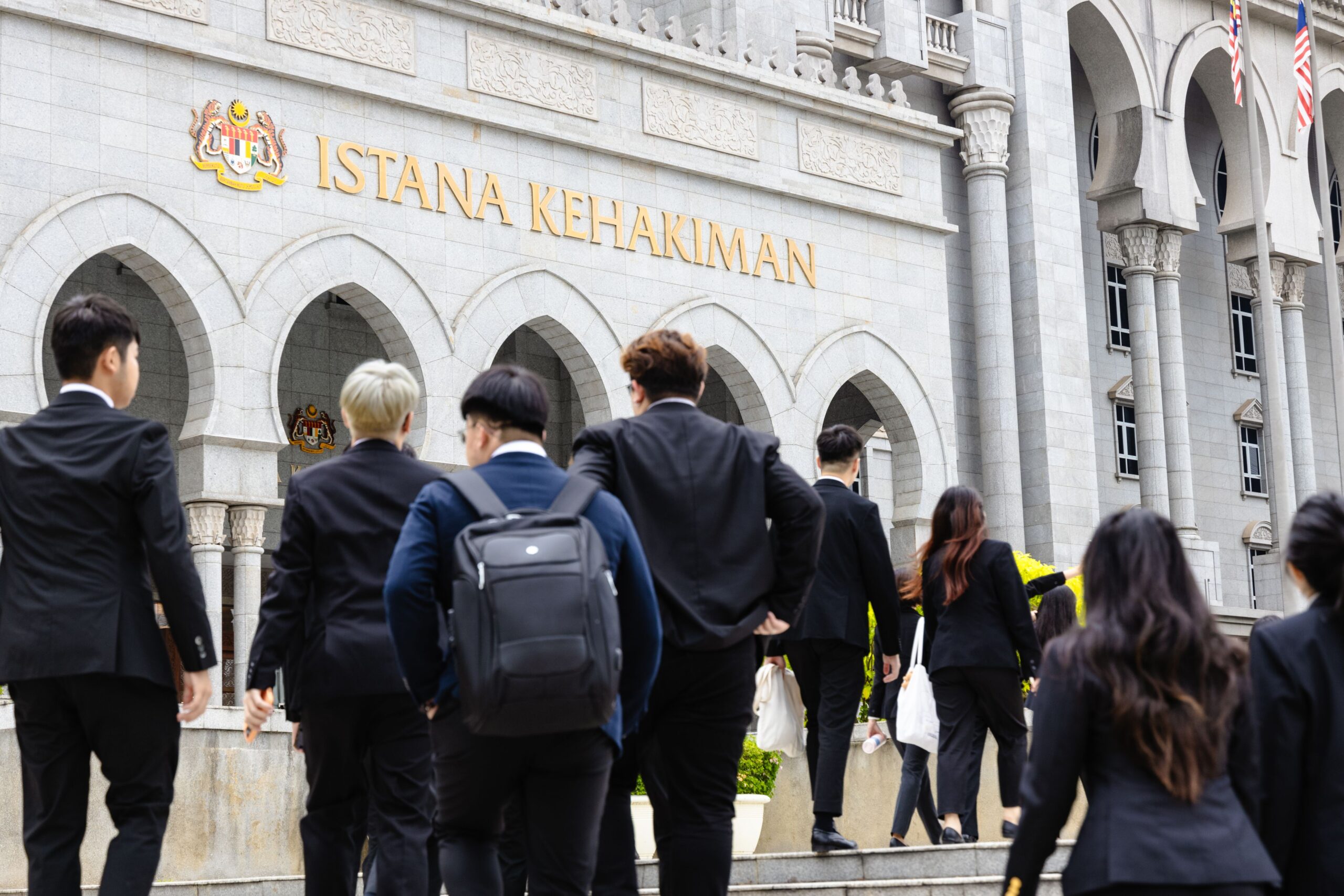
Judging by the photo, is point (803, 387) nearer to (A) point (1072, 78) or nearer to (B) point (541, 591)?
(A) point (1072, 78)

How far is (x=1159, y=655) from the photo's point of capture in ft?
13.0

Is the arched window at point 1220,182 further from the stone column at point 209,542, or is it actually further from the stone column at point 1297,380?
the stone column at point 209,542

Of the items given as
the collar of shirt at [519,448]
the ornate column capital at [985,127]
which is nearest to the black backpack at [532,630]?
the collar of shirt at [519,448]

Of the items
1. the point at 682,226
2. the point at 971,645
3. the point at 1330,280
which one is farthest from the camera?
the point at 1330,280

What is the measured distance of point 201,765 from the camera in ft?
37.2

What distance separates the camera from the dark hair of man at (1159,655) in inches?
154

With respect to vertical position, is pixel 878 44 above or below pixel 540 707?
above

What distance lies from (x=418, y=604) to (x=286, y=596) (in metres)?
1.03

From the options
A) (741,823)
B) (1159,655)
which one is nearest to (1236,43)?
(741,823)

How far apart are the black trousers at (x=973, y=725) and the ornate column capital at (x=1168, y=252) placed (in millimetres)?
23839

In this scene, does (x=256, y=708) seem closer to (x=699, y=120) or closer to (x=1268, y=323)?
(x=699, y=120)

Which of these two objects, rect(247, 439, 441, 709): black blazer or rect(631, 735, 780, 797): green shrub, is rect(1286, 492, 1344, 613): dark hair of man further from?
rect(631, 735, 780, 797): green shrub

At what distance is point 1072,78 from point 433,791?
96.7 feet

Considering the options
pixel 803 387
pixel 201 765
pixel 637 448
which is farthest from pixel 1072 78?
pixel 637 448
